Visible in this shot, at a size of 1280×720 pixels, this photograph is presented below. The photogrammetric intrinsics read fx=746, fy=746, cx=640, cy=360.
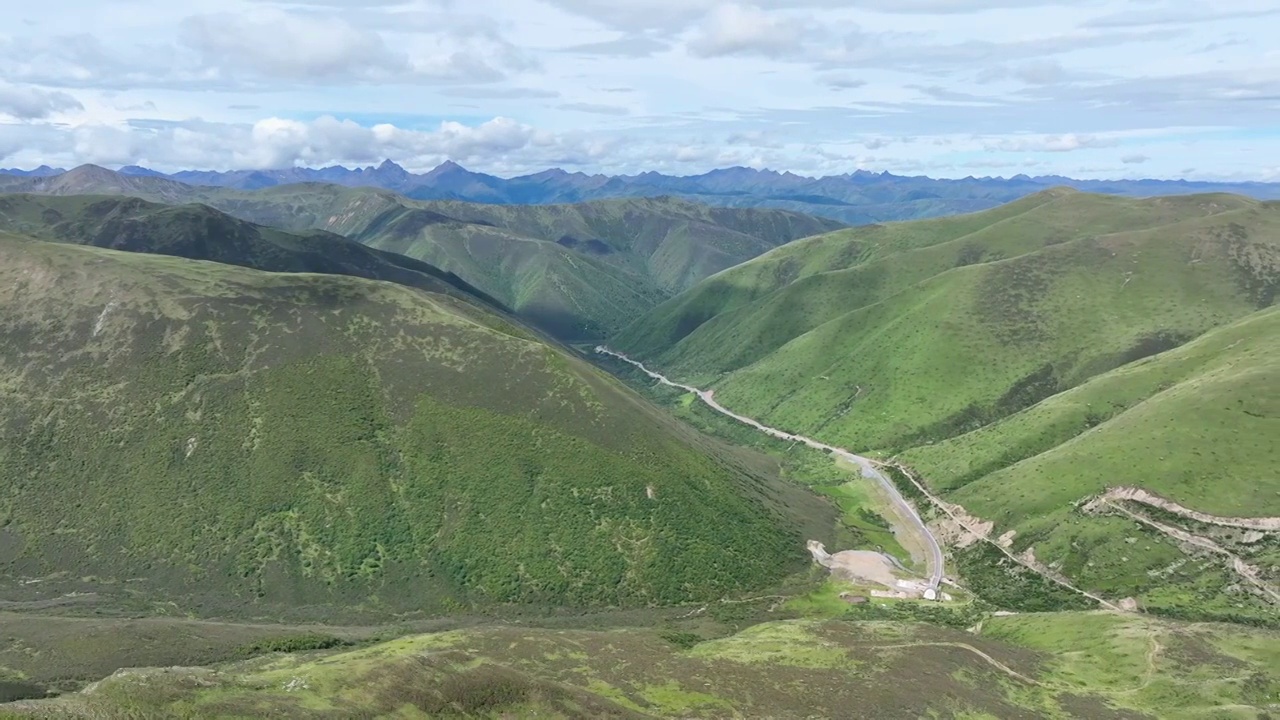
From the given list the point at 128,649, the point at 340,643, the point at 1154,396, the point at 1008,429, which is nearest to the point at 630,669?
the point at 340,643

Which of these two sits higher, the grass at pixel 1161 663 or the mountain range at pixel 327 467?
the mountain range at pixel 327 467

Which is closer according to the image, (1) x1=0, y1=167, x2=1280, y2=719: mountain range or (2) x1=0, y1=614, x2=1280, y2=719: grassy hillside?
(2) x1=0, y1=614, x2=1280, y2=719: grassy hillside

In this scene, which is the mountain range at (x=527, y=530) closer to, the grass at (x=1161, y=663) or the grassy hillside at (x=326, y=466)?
the grass at (x=1161, y=663)

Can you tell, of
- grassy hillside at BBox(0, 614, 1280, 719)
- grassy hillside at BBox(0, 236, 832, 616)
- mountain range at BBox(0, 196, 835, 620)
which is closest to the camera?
grassy hillside at BBox(0, 614, 1280, 719)

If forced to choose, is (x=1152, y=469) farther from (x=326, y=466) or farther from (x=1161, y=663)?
(x=326, y=466)

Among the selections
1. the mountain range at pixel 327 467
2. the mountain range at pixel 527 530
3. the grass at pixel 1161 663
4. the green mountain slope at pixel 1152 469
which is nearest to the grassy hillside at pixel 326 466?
the mountain range at pixel 327 467

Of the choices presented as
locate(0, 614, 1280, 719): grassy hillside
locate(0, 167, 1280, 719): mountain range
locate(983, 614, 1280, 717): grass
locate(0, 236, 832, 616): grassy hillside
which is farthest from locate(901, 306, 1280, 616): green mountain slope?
locate(0, 236, 832, 616): grassy hillside

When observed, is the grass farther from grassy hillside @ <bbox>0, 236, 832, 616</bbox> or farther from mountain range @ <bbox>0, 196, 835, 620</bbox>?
grassy hillside @ <bbox>0, 236, 832, 616</bbox>
